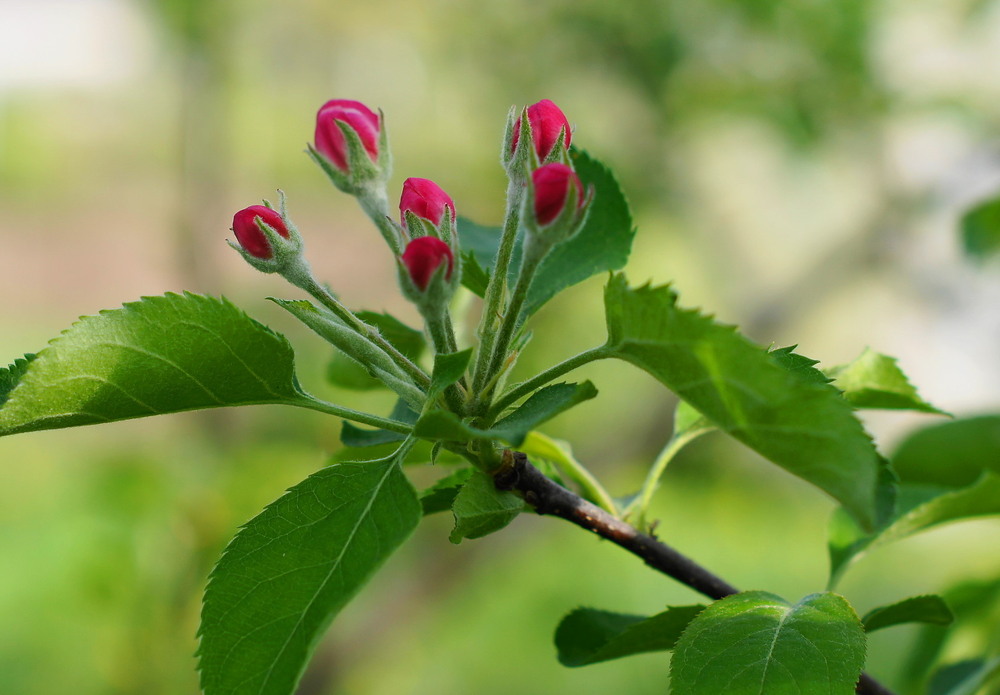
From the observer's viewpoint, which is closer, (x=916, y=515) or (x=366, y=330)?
(x=366, y=330)

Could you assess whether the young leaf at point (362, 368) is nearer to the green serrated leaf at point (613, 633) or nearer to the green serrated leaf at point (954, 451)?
the green serrated leaf at point (613, 633)

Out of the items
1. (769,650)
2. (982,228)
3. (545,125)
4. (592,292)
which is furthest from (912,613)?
(592,292)

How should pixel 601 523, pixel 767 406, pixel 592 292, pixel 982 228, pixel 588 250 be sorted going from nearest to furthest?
pixel 767 406 → pixel 601 523 → pixel 588 250 → pixel 982 228 → pixel 592 292

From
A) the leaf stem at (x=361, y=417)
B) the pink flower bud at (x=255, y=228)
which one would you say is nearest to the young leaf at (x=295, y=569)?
the leaf stem at (x=361, y=417)

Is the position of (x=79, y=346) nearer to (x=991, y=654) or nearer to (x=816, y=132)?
(x=991, y=654)

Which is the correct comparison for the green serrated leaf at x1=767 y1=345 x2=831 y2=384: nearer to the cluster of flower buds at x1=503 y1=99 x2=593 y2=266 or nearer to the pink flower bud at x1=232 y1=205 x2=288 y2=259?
the cluster of flower buds at x1=503 y1=99 x2=593 y2=266

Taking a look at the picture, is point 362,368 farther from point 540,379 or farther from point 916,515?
point 916,515

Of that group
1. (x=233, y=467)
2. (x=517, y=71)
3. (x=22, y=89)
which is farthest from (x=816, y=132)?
(x=22, y=89)
